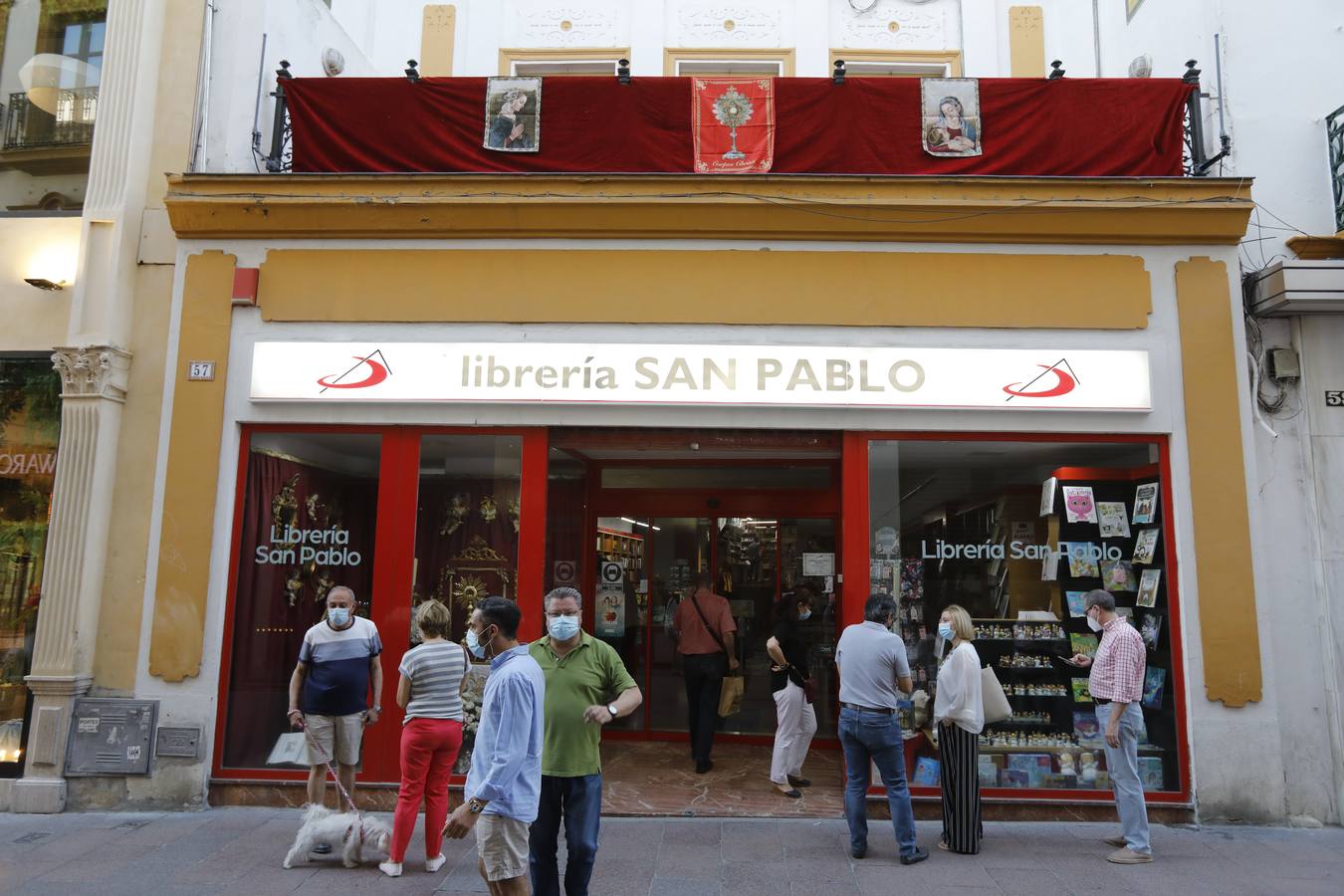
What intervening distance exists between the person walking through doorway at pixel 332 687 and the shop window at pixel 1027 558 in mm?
4225

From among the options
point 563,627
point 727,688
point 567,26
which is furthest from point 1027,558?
point 567,26

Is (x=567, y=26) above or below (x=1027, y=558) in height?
above

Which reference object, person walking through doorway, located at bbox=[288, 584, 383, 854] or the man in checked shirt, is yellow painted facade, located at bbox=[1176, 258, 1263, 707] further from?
person walking through doorway, located at bbox=[288, 584, 383, 854]

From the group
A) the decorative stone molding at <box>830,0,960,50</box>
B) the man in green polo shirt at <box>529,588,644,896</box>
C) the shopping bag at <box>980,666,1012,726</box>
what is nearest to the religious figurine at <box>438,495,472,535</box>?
the man in green polo shirt at <box>529,588,644,896</box>

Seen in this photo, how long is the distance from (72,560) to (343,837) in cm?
366

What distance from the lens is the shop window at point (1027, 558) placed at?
24.8ft

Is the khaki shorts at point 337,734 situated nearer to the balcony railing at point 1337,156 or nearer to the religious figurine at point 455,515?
the religious figurine at point 455,515

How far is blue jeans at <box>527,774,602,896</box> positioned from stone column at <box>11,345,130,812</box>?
502 centimetres

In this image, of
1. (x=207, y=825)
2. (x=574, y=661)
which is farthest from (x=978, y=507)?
(x=207, y=825)

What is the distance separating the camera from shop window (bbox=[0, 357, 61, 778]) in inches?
309

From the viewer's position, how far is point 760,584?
10602mm

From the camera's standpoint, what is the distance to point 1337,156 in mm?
7957

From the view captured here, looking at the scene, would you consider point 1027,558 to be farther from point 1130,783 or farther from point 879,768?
point 879,768

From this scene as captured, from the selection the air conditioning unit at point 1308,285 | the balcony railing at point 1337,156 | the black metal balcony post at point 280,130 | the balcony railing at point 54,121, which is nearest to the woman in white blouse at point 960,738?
the air conditioning unit at point 1308,285
